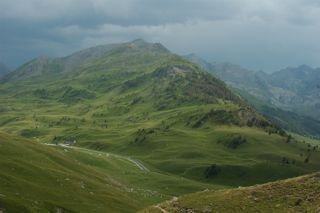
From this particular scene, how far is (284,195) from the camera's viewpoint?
202 feet

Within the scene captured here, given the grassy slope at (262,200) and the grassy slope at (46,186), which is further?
the grassy slope at (46,186)

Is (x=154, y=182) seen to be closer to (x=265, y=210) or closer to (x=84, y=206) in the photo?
(x=84, y=206)

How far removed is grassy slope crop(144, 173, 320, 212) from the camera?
192 feet

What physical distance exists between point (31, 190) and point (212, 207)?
36.3 m

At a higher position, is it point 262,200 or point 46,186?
point 262,200

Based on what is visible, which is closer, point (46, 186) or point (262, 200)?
point (262, 200)

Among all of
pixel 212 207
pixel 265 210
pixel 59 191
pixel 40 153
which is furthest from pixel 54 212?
pixel 40 153

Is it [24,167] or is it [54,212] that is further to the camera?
[24,167]

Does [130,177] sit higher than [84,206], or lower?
lower

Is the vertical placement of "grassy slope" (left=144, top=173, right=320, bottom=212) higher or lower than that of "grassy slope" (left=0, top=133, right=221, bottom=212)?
higher

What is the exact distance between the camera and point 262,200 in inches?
2438

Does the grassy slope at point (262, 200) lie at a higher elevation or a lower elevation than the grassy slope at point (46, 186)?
higher

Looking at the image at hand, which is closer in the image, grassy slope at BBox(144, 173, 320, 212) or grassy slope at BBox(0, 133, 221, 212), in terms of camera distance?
grassy slope at BBox(144, 173, 320, 212)

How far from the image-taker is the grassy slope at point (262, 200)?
192ft
